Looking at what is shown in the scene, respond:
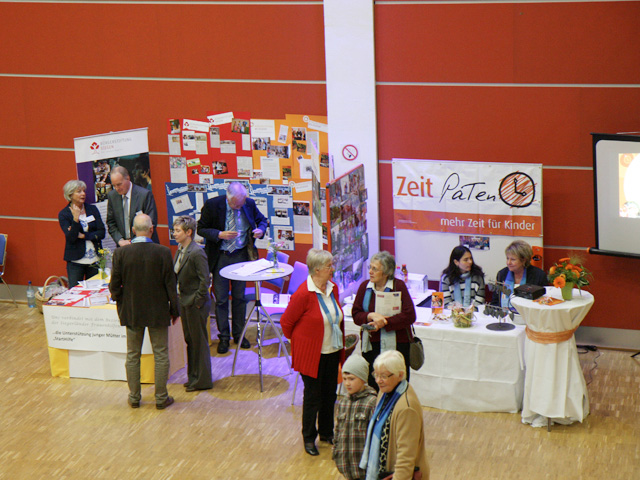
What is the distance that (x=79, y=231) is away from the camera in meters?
7.82

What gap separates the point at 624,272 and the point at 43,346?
515 centimetres

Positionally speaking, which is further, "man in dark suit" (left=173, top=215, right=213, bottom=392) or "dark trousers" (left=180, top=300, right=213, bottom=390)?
"dark trousers" (left=180, top=300, right=213, bottom=390)

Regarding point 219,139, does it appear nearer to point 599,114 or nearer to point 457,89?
point 457,89

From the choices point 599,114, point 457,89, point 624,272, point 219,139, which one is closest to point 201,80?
point 219,139

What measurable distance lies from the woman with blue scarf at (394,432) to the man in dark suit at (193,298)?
2587 millimetres

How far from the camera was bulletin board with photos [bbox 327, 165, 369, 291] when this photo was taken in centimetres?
650

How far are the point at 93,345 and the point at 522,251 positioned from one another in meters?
3.47

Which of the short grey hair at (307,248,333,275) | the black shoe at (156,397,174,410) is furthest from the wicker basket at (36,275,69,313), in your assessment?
the short grey hair at (307,248,333,275)

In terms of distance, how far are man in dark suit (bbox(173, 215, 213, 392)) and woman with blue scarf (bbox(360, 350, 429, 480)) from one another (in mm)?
2587

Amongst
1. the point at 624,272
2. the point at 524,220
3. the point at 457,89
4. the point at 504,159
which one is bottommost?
the point at 624,272

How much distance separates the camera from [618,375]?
660 cm

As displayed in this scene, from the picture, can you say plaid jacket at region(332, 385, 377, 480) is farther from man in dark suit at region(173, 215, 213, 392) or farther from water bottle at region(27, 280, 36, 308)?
water bottle at region(27, 280, 36, 308)

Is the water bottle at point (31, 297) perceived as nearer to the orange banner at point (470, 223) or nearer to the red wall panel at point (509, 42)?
the orange banner at point (470, 223)

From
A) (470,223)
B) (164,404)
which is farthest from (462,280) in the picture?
(164,404)
